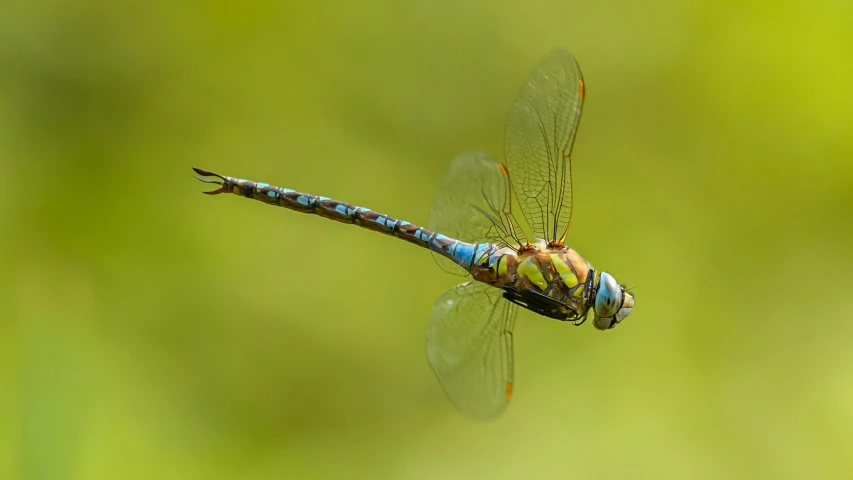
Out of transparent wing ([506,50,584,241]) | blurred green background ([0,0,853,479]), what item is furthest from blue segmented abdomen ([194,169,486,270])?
blurred green background ([0,0,853,479])

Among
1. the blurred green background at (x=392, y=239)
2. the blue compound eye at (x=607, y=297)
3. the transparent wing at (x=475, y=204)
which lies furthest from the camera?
the blurred green background at (x=392, y=239)

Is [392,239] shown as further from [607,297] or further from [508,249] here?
[607,297]

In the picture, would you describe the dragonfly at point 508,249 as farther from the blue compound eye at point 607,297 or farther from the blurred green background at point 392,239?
the blurred green background at point 392,239

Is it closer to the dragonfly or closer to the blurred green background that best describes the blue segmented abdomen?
the dragonfly

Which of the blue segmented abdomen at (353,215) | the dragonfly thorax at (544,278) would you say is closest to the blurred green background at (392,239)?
the blue segmented abdomen at (353,215)

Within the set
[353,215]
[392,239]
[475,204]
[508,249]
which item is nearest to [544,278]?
[508,249]

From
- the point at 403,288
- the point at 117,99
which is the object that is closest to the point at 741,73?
the point at 403,288

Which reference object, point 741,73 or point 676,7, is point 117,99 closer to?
point 676,7
